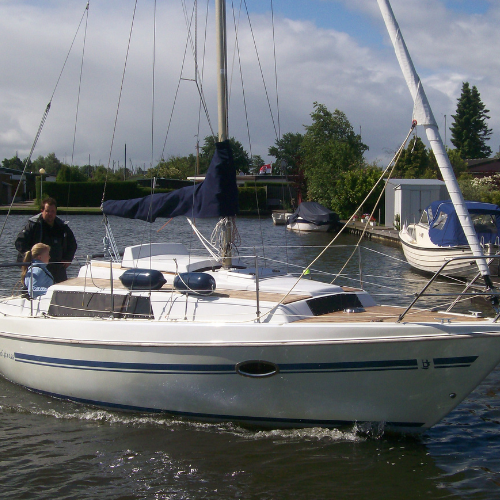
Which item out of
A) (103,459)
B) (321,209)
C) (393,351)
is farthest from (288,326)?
(321,209)

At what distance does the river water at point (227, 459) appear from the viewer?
6.40 m

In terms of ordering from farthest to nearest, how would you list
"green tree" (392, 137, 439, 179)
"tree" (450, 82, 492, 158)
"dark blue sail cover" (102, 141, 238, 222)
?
"tree" (450, 82, 492, 158)
"green tree" (392, 137, 439, 179)
"dark blue sail cover" (102, 141, 238, 222)

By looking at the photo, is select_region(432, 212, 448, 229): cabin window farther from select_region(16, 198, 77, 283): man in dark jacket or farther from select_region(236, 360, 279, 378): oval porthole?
select_region(236, 360, 279, 378): oval porthole

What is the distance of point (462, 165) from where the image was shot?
57.6 m

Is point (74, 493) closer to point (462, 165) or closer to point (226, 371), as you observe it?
point (226, 371)

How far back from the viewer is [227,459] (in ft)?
22.9

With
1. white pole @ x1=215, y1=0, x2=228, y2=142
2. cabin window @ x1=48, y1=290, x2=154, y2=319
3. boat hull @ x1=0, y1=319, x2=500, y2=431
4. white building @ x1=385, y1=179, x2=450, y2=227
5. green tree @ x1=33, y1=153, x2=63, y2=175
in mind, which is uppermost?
green tree @ x1=33, y1=153, x2=63, y2=175

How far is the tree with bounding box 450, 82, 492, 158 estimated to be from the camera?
80.1 meters

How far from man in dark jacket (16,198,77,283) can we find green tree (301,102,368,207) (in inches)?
1614

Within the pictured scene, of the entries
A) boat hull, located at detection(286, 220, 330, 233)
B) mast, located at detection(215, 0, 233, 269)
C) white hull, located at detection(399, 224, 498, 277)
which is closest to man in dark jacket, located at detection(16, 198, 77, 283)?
mast, located at detection(215, 0, 233, 269)

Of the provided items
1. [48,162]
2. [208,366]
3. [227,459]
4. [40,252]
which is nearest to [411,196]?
[40,252]

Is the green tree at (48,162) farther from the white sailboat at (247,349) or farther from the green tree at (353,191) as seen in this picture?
the white sailboat at (247,349)

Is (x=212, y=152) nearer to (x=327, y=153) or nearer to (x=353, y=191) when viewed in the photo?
(x=353, y=191)

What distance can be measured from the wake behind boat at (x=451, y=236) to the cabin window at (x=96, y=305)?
509 inches
